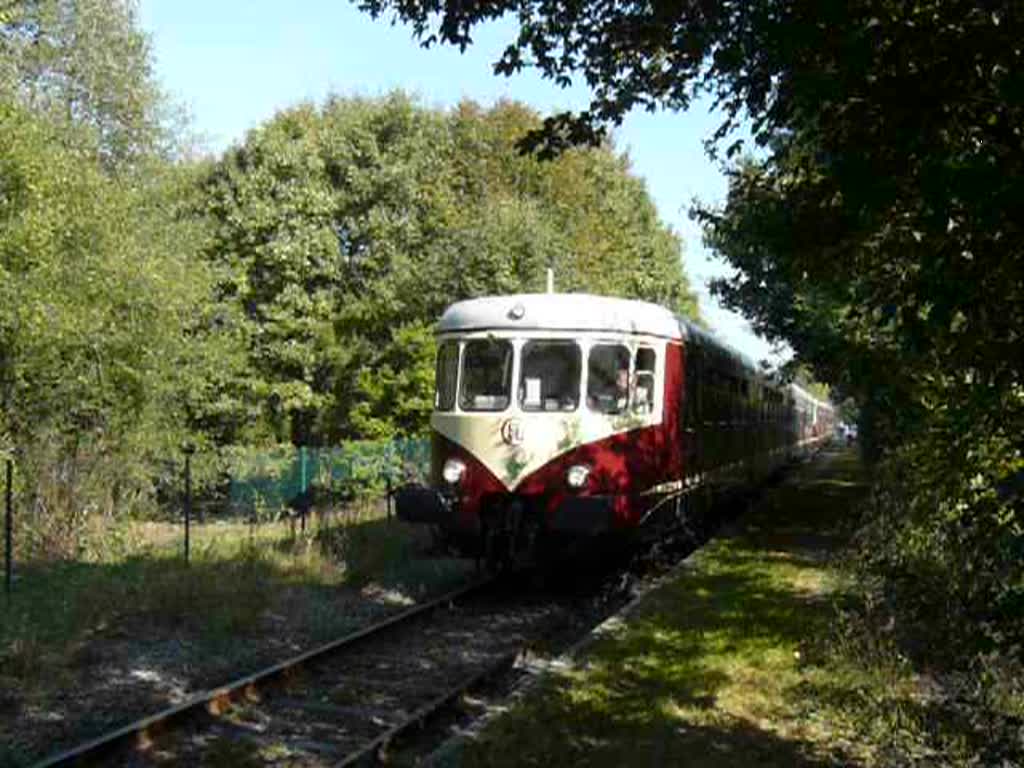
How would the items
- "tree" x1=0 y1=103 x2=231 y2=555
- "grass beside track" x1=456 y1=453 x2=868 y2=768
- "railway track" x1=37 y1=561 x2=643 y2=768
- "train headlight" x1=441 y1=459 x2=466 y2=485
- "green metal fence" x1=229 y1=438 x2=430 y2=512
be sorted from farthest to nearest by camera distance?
"green metal fence" x1=229 y1=438 x2=430 y2=512, "tree" x1=0 y1=103 x2=231 y2=555, "train headlight" x1=441 y1=459 x2=466 y2=485, "railway track" x1=37 y1=561 x2=643 y2=768, "grass beside track" x1=456 y1=453 x2=868 y2=768

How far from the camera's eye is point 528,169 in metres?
40.5

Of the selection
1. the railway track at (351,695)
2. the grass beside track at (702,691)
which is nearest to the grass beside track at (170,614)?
the railway track at (351,695)

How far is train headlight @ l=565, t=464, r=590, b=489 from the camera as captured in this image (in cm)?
1186

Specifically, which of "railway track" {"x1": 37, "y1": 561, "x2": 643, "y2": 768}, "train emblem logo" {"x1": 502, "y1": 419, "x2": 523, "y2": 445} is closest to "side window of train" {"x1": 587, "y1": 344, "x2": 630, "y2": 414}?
"train emblem logo" {"x1": 502, "y1": 419, "x2": 523, "y2": 445}

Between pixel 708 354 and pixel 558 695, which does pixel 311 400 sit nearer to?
pixel 708 354

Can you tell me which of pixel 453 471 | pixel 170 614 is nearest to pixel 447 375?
pixel 453 471

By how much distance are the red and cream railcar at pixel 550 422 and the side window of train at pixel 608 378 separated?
1 cm

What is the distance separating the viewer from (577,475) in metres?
11.9

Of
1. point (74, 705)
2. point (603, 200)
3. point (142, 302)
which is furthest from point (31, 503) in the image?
point (603, 200)

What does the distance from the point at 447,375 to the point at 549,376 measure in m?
1.17

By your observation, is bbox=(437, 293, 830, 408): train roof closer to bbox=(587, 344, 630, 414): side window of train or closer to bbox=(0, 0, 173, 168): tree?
bbox=(587, 344, 630, 414): side window of train

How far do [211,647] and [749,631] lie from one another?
14.0ft

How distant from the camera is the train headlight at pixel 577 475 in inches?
467

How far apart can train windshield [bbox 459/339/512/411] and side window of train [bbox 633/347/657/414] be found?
1.31m
